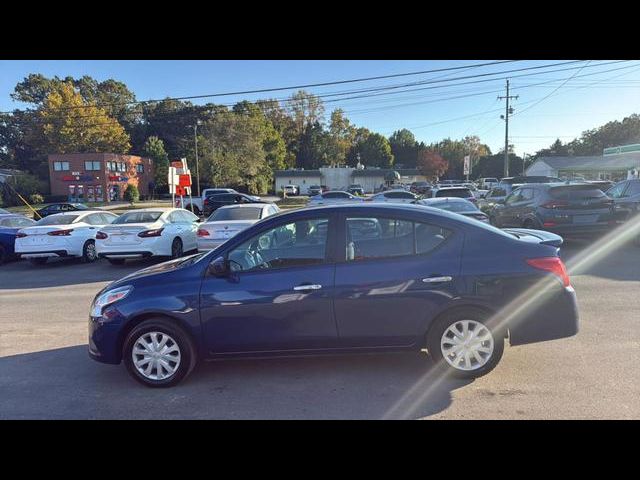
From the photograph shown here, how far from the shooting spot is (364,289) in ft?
12.0

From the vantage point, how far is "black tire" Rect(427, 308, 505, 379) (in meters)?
3.68

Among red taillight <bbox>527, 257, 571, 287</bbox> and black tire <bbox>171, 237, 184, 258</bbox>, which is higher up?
red taillight <bbox>527, 257, 571, 287</bbox>

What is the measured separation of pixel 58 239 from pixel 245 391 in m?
9.40

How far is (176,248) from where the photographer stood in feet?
35.4

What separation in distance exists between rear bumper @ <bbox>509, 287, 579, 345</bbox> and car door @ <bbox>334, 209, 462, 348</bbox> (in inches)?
28.7

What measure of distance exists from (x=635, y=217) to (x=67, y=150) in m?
69.2

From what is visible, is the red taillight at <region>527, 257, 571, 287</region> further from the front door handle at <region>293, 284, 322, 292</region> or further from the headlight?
the headlight

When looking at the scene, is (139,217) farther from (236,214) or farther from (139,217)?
(236,214)

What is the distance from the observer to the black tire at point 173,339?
373cm

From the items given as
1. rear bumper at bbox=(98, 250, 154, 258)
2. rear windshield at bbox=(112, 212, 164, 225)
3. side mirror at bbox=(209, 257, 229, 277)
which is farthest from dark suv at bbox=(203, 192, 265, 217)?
side mirror at bbox=(209, 257, 229, 277)

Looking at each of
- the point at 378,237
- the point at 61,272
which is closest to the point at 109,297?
the point at 378,237

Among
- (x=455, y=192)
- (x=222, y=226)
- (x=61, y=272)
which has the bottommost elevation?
(x=61, y=272)

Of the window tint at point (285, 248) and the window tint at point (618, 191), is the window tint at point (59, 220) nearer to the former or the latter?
the window tint at point (285, 248)
